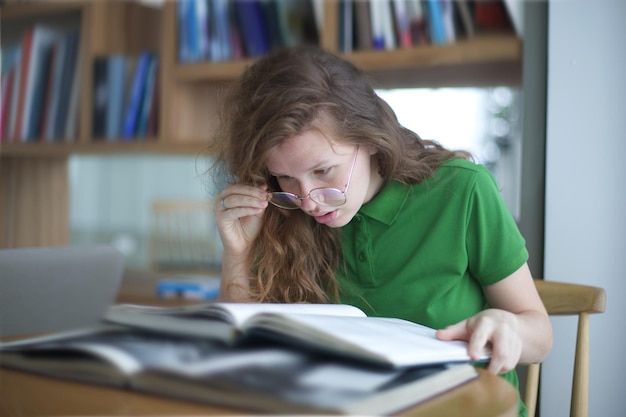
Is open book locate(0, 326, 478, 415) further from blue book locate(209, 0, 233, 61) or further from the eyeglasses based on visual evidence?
blue book locate(209, 0, 233, 61)

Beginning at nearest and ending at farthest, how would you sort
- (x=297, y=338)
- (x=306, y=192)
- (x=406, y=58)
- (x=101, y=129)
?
(x=297, y=338), (x=306, y=192), (x=406, y=58), (x=101, y=129)

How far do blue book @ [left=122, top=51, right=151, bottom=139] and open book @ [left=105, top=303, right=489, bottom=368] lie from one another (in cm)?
173

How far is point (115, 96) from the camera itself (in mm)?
2459

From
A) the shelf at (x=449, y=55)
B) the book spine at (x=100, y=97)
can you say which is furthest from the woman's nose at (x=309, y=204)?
the book spine at (x=100, y=97)

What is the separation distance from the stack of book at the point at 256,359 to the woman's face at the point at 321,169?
312 millimetres

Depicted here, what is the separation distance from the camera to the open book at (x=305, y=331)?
62 centimetres

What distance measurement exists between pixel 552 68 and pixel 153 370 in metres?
1.27

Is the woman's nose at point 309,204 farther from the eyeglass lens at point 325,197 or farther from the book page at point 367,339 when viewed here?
the book page at point 367,339

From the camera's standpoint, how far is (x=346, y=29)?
202 cm

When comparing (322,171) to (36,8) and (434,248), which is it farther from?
(36,8)

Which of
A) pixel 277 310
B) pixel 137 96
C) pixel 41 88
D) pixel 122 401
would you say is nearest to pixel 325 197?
pixel 277 310

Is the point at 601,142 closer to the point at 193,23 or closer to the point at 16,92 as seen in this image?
the point at 193,23

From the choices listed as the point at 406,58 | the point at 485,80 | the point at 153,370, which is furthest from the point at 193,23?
the point at 153,370

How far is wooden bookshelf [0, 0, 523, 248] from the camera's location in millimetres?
1883
